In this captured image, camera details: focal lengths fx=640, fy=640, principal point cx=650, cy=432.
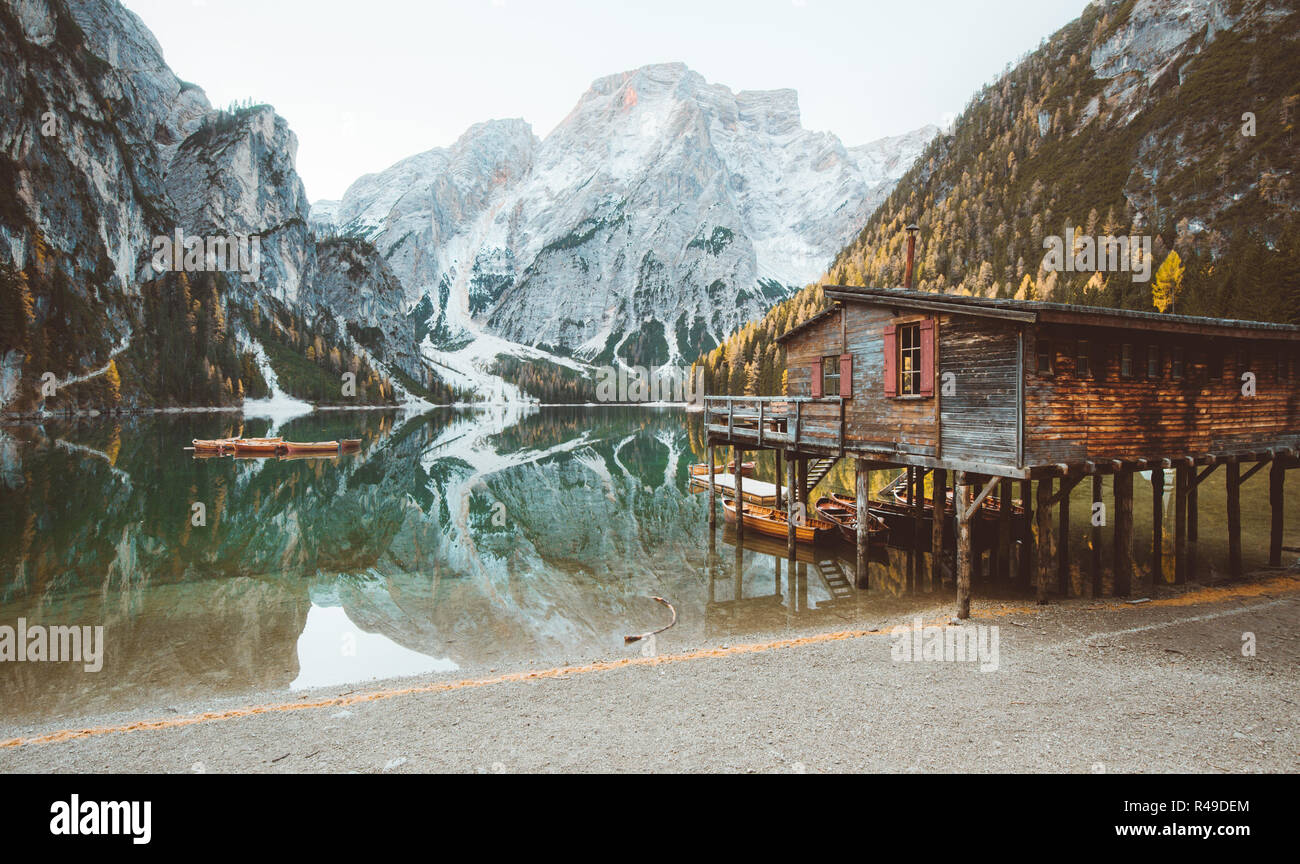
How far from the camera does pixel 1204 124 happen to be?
138 metres

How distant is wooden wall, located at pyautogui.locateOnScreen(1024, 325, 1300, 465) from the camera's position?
1585cm

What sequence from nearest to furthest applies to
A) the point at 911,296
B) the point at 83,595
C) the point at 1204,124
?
the point at 911,296, the point at 83,595, the point at 1204,124

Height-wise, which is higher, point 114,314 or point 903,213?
point 903,213

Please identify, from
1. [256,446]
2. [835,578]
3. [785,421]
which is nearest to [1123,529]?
[835,578]

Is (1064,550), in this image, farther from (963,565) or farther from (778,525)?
(778,525)

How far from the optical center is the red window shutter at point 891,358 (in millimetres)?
18828

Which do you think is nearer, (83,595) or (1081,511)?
(83,595)

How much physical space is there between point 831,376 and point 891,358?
4.26 metres

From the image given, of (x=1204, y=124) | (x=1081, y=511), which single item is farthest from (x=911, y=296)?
(x=1204, y=124)

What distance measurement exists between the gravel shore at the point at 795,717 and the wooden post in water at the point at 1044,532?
2.63 m

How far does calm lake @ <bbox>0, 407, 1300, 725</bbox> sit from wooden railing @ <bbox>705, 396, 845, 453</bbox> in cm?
497
